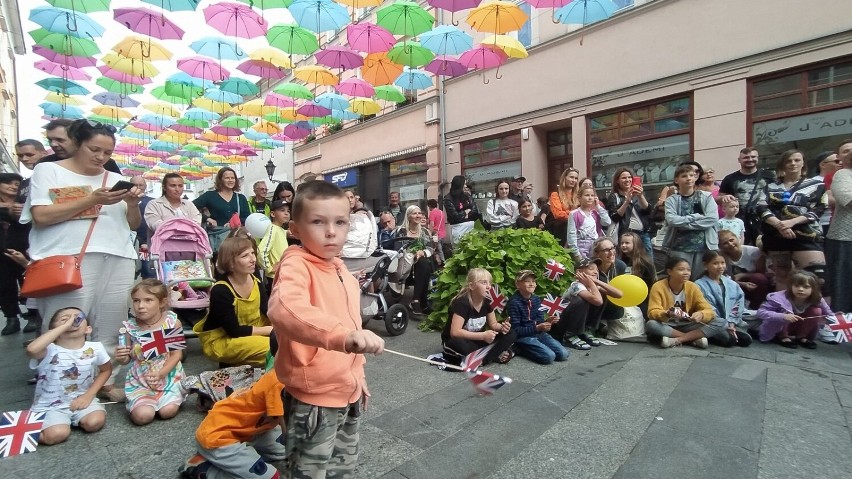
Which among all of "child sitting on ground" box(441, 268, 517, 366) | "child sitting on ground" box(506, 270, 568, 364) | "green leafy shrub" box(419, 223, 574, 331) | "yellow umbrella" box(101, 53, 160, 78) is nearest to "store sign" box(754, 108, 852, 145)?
"green leafy shrub" box(419, 223, 574, 331)

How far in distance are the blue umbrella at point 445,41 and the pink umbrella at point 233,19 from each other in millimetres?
3188

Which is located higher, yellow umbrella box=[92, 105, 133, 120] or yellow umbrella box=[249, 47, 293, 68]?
yellow umbrella box=[249, 47, 293, 68]

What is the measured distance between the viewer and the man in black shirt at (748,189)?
211 inches

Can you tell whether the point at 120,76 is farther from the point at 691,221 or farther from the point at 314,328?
the point at 691,221

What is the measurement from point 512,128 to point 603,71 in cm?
281

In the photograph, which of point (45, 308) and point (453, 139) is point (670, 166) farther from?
point (45, 308)

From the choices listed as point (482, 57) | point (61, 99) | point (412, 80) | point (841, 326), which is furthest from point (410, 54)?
point (61, 99)

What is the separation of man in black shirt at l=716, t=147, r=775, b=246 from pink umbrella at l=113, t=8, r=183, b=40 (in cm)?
950

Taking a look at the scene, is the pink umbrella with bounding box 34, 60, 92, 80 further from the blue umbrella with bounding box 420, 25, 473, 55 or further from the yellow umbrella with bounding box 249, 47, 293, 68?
the blue umbrella with bounding box 420, 25, 473, 55

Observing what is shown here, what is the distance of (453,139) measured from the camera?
46.1ft

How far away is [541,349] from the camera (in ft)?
13.2

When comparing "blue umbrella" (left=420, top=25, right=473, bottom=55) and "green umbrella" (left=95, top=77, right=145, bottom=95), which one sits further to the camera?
"green umbrella" (left=95, top=77, right=145, bottom=95)

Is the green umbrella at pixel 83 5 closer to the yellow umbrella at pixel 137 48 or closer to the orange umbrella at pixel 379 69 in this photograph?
the yellow umbrella at pixel 137 48

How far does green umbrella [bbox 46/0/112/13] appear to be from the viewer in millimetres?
6857
